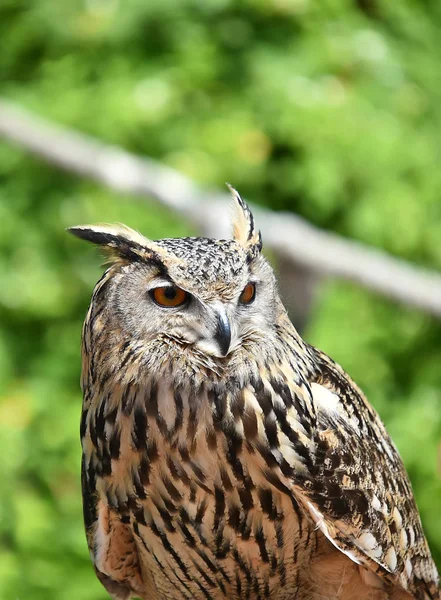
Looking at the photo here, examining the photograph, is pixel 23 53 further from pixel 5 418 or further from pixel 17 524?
pixel 17 524

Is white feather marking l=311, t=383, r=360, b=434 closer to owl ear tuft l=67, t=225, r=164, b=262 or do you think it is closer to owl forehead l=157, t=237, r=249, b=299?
owl forehead l=157, t=237, r=249, b=299

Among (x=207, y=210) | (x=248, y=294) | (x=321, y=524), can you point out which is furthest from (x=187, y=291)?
(x=207, y=210)

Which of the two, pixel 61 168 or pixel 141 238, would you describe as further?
pixel 61 168

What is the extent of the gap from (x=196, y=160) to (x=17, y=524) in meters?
2.02

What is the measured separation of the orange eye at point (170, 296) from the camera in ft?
6.44

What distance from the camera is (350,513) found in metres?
2.18

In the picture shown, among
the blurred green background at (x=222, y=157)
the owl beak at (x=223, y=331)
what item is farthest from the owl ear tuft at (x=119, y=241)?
the blurred green background at (x=222, y=157)

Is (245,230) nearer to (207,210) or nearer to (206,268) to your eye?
(206,268)

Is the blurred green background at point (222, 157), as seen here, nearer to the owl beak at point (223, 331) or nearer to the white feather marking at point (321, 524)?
the white feather marking at point (321, 524)

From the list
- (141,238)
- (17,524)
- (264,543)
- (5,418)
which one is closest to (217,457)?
(264,543)

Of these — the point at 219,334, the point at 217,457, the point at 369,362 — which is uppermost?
the point at 219,334

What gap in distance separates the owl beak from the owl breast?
0.14 m

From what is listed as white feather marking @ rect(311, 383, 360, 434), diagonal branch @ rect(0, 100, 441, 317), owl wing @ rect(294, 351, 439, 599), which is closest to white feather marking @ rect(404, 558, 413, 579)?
owl wing @ rect(294, 351, 439, 599)

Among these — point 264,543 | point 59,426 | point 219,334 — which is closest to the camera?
point 219,334
